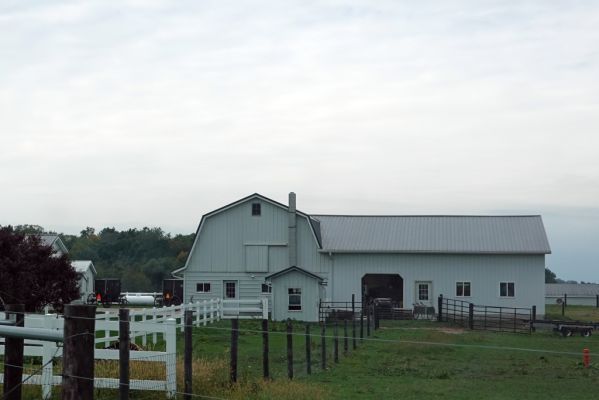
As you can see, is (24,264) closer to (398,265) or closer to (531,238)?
(398,265)

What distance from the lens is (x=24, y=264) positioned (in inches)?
1224

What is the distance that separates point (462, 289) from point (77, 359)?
46.1 m

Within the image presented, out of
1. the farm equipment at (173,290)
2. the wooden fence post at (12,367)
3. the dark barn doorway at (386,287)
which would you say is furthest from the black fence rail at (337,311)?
the wooden fence post at (12,367)

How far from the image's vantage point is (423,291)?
174ft

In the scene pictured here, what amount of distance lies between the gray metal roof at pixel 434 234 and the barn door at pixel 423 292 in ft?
6.38

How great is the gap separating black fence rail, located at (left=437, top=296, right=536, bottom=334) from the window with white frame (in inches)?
26.1

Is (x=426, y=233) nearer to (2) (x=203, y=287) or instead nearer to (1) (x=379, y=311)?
(1) (x=379, y=311)

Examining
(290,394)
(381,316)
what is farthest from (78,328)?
(381,316)

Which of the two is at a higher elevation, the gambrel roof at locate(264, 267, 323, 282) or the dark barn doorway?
the gambrel roof at locate(264, 267, 323, 282)

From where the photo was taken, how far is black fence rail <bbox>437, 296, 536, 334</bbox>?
41.9m

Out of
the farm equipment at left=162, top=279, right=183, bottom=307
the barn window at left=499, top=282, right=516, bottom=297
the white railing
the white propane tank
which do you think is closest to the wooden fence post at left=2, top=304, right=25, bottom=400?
the white railing

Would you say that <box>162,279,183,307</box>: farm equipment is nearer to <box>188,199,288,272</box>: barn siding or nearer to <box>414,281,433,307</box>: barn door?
<box>188,199,288,272</box>: barn siding

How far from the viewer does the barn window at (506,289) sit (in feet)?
172

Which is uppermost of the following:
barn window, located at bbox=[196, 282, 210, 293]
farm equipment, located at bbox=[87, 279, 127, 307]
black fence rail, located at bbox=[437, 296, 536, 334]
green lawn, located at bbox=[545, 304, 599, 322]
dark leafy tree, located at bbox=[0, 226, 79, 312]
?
dark leafy tree, located at bbox=[0, 226, 79, 312]
